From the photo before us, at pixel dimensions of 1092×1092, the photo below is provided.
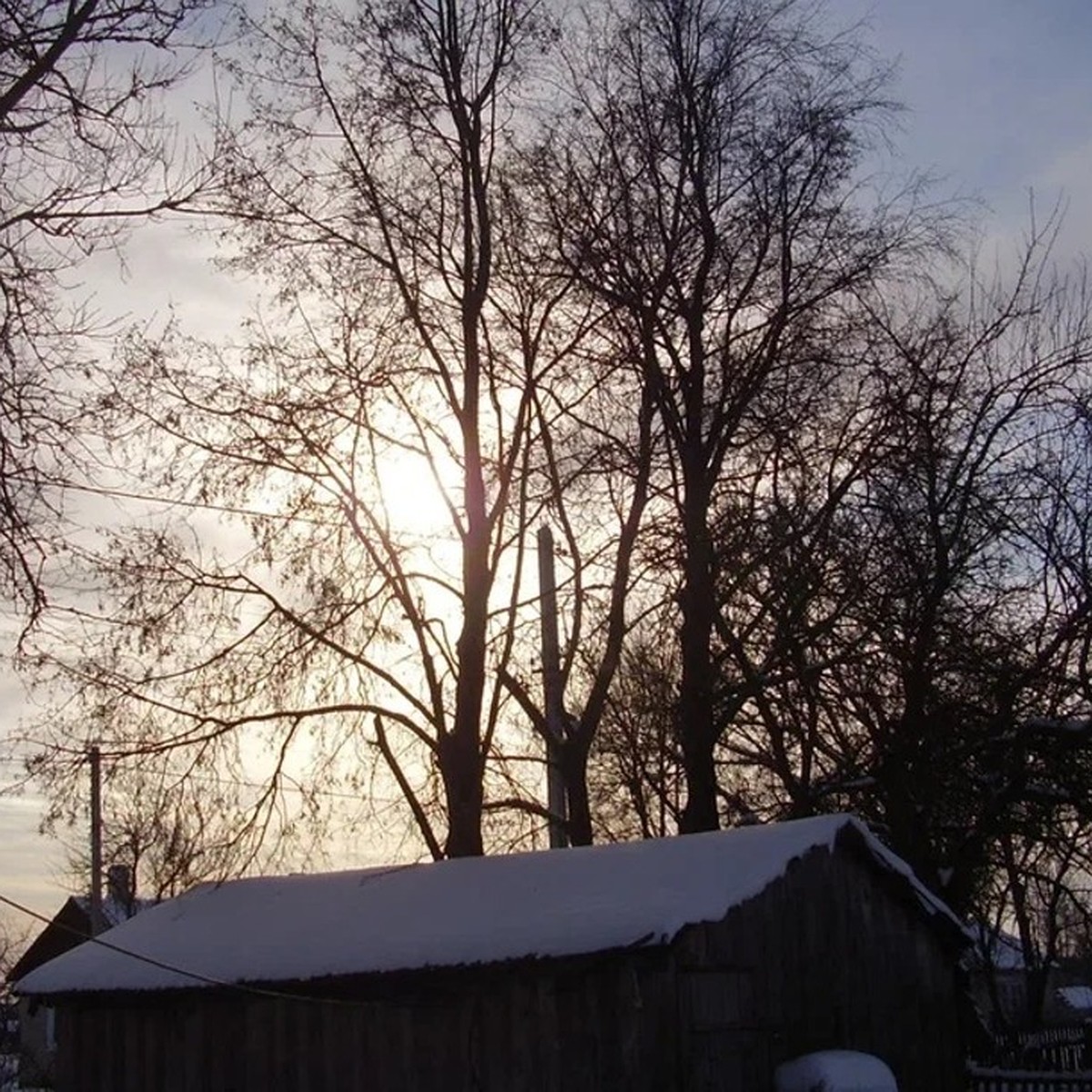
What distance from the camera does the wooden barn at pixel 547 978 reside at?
15.0 m

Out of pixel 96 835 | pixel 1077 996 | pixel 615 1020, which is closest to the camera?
pixel 615 1020

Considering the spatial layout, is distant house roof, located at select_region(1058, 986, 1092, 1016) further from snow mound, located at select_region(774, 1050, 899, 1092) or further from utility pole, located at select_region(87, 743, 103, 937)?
snow mound, located at select_region(774, 1050, 899, 1092)

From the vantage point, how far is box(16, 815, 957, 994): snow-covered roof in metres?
15.2

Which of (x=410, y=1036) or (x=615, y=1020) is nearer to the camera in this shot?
(x=615, y=1020)

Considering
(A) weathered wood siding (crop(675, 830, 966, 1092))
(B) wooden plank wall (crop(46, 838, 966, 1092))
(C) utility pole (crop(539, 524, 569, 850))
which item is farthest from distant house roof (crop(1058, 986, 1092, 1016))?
(B) wooden plank wall (crop(46, 838, 966, 1092))

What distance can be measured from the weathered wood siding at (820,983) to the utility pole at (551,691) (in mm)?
6944

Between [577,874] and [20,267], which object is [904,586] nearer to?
[577,874]

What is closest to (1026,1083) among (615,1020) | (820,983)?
(820,983)

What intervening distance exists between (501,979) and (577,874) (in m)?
1.63

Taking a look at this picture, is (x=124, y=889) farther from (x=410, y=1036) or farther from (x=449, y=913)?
(x=410, y=1036)

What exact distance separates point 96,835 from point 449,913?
51.5 ft

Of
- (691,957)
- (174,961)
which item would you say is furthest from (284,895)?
(691,957)

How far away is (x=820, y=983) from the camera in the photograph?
16.6m

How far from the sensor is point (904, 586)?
2266 centimetres
